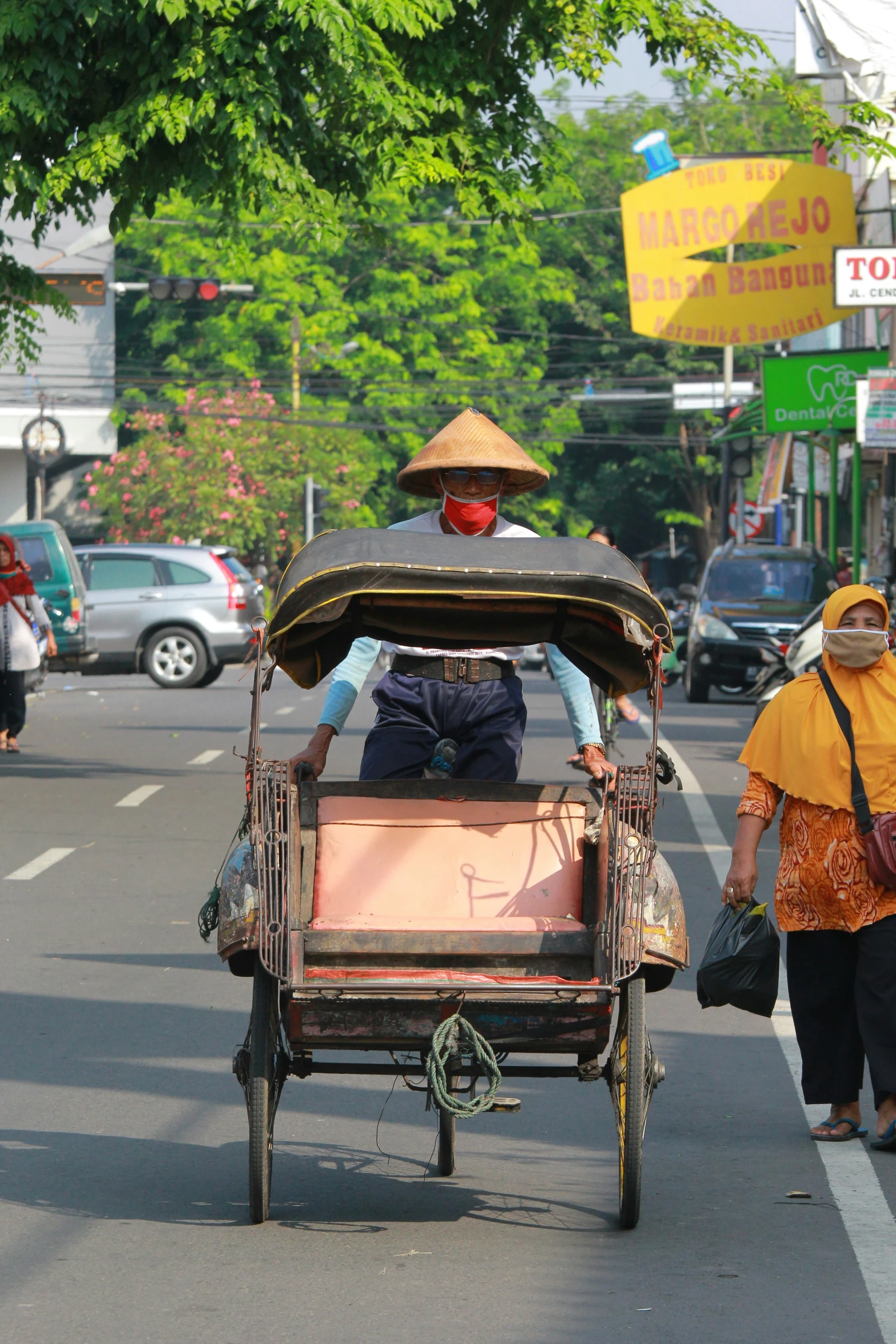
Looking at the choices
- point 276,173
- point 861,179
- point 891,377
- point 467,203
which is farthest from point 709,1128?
point 861,179

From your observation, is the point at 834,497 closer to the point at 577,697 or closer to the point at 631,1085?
the point at 577,697

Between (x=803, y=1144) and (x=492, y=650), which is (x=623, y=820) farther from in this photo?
(x=803, y=1144)

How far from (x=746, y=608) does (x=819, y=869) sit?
21.0 meters

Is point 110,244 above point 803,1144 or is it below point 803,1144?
above

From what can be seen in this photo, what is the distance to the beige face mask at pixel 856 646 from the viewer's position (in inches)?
245

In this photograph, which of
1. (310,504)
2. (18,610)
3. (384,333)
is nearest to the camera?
(18,610)

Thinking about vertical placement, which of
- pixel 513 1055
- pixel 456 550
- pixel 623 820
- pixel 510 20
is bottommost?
pixel 513 1055

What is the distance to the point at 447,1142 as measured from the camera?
5.70 metres

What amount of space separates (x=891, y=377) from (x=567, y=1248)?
56.2 feet

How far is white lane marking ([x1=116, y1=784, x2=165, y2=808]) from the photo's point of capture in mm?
14703

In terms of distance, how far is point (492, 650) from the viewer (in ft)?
19.5

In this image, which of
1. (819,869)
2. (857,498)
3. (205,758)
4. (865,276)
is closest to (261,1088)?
(819,869)

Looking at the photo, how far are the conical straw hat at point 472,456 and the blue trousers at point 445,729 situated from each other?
1.90ft

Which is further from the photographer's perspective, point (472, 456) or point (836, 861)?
point (836, 861)
